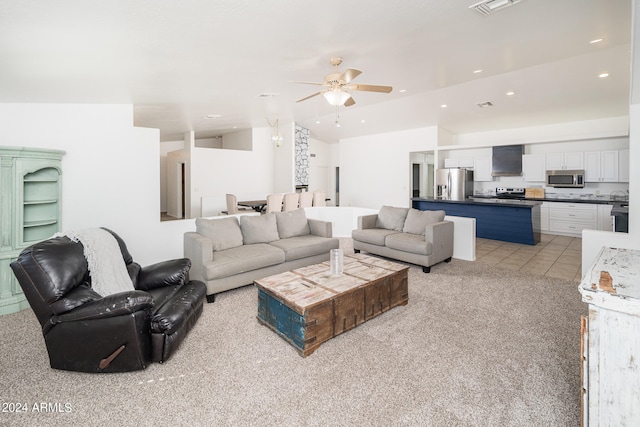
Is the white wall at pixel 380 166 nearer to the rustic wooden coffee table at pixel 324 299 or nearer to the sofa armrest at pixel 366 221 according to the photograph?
the sofa armrest at pixel 366 221

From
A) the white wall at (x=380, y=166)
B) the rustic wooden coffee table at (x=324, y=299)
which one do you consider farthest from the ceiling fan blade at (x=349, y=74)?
the white wall at (x=380, y=166)

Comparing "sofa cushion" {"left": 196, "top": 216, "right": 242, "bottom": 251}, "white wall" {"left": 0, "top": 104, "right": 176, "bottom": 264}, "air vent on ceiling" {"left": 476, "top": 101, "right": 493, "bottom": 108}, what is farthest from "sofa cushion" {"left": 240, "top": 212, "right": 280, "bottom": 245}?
"air vent on ceiling" {"left": 476, "top": 101, "right": 493, "bottom": 108}

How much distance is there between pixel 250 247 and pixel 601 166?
24.4 ft

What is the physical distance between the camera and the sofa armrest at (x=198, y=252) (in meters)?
3.37

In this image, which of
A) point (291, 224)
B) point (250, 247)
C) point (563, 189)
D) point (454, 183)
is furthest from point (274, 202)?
point (563, 189)

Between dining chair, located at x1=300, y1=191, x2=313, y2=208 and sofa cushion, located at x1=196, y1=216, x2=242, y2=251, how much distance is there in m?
2.84

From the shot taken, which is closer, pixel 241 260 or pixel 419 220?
pixel 241 260

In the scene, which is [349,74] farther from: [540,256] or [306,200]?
[540,256]

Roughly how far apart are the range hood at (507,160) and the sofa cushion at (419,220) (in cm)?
403

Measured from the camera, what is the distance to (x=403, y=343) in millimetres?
2449

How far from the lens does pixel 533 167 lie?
739 cm

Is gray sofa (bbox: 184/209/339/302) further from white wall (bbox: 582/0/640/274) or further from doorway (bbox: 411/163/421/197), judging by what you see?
doorway (bbox: 411/163/421/197)

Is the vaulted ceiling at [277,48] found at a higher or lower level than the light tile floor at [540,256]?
higher

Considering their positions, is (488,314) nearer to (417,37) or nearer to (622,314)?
(622,314)
